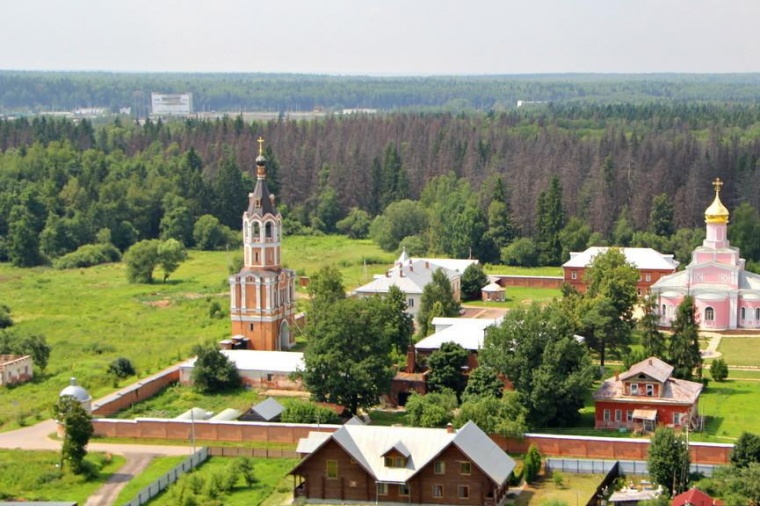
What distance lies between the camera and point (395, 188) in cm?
10119

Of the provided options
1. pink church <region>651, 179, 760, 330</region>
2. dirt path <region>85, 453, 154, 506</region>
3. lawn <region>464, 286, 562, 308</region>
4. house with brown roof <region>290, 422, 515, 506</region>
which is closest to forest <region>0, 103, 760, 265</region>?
lawn <region>464, 286, 562, 308</region>

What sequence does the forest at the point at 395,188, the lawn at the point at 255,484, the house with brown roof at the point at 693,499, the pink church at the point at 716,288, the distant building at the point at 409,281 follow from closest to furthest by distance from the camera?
the house with brown roof at the point at 693,499, the lawn at the point at 255,484, the pink church at the point at 716,288, the distant building at the point at 409,281, the forest at the point at 395,188

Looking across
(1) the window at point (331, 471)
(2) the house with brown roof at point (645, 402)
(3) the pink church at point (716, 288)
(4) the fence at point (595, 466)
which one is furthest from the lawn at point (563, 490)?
(3) the pink church at point (716, 288)

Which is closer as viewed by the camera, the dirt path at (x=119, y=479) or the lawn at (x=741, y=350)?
the dirt path at (x=119, y=479)

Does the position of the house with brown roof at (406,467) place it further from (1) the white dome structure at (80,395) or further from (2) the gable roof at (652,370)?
(1) the white dome structure at (80,395)

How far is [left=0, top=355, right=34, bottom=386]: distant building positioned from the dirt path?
994cm

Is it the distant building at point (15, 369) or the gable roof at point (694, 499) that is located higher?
the gable roof at point (694, 499)

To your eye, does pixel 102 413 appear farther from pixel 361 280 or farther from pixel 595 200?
pixel 595 200

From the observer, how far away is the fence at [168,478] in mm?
37219

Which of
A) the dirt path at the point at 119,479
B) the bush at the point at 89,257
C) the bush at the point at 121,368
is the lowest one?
the bush at the point at 89,257

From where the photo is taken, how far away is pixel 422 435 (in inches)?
1503

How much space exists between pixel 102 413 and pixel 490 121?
98.0 m

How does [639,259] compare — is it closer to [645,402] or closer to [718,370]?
[718,370]

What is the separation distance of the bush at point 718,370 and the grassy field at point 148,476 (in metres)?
19.5
